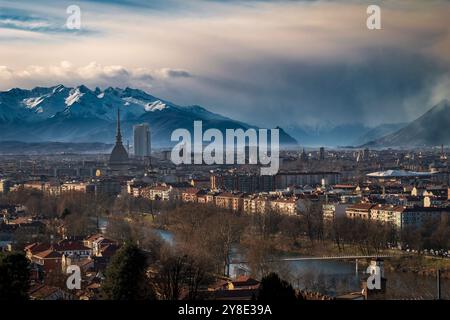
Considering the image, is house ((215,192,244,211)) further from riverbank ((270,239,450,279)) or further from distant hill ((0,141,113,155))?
distant hill ((0,141,113,155))

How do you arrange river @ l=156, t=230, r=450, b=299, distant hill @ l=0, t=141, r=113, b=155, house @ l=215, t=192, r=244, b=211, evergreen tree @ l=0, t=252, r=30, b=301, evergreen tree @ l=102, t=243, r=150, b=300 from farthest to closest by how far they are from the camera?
distant hill @ l=0, t=141, r=113, b=155 → house @ l=215, t=192, r=244, b=211 → river @ l=156, t=230, r=450, b=299 → evergreen tree @ l=102, t=243, r=150, b=300 → evergreen tree @ l=0, t=252, r=30, b=301

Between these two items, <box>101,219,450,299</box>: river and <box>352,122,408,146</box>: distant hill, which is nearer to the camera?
<box>101,219,450,299</box>: river

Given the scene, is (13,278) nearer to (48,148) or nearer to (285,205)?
(285,205)

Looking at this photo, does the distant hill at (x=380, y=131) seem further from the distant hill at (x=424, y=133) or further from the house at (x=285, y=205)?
the house at (x=285, y=205)

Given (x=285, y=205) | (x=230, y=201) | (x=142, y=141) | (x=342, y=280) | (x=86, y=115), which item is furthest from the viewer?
(x=86, y=115)

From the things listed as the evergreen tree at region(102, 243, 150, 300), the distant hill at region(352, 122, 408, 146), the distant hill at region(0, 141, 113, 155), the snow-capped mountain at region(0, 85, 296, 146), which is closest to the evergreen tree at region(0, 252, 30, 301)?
the evergreen tree at region(102, 243, 150, 300)

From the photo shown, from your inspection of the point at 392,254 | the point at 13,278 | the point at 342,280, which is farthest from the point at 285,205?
the point at 13,278
